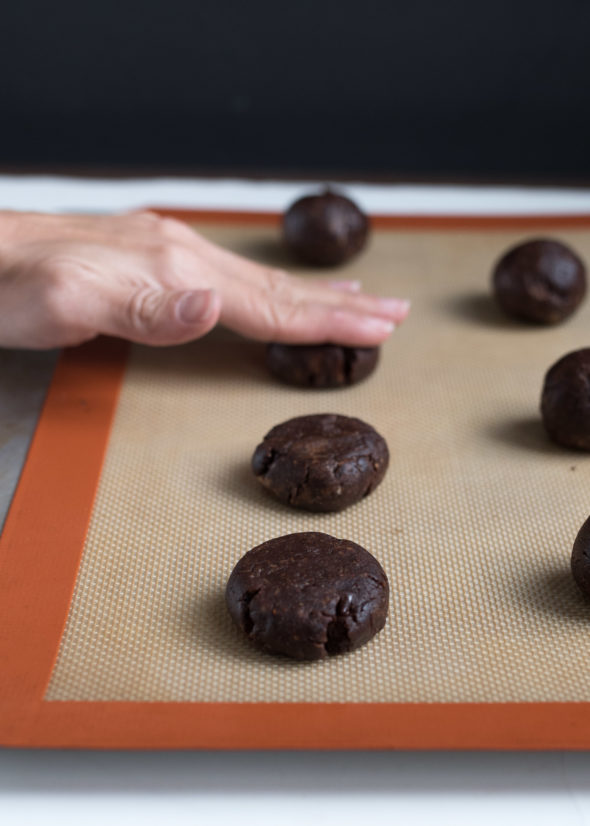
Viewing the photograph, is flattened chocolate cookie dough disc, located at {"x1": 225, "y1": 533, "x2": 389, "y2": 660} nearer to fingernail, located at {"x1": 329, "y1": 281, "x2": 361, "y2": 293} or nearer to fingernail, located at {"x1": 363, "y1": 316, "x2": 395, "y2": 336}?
fingernail, located at {"x1": 363, "y1": 316, "x2": 395, "y2": 336}

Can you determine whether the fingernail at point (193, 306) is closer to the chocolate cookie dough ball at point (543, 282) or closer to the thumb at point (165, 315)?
the thumb at point (165, 315)

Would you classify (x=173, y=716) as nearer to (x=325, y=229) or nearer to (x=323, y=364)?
(x=323, y=364)

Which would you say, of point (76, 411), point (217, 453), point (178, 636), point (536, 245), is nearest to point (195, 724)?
point (178, 636)

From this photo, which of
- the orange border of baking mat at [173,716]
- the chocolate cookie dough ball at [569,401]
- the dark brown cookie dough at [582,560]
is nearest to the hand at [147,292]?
the chocolate cookie dough ball at [569,401]

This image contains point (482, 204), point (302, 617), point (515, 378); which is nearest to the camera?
point (302, 617)

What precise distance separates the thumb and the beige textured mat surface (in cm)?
17

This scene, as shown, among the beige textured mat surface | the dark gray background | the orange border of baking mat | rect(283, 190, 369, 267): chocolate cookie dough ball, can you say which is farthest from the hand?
the dark gray background

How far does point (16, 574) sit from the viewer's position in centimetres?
175

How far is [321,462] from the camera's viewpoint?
190 cm

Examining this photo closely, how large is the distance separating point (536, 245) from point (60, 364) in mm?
1314

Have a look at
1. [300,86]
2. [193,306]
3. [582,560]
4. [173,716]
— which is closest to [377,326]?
[193,306]

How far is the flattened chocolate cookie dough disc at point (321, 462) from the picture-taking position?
74.5 inches

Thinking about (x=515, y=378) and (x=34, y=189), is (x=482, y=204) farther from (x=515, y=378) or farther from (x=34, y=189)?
(x=34, y=189)

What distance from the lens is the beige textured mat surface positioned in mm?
1554
